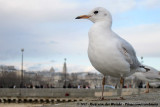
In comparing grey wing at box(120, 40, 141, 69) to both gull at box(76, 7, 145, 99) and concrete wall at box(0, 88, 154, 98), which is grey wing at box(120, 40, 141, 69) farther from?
concrete wall at box(0, 88, 154, 98)

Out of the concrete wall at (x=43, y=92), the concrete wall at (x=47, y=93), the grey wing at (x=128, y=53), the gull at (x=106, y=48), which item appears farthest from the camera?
the concrete wall at (x=43, y=92)

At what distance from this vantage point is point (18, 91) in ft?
122

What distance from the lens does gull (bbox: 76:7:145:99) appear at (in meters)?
8.05

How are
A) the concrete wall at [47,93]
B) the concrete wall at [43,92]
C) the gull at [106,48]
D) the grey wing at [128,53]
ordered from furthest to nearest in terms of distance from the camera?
1. the concrete wall at [43,92]
2. the concrete wall at [47,93]
3. the grey wing at [128,53]
4. the gull at [106,48]

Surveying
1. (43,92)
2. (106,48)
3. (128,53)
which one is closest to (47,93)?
(43,92)

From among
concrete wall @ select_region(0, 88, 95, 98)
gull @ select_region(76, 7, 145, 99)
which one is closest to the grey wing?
gull @ select_region(76, 7, 145, 99)

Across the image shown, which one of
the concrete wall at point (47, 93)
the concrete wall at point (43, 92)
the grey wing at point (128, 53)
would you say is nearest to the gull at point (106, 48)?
the grey wing at point (128, 53)

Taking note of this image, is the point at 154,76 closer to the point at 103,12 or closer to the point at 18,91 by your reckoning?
the point at 103,12

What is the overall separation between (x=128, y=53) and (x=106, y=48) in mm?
807

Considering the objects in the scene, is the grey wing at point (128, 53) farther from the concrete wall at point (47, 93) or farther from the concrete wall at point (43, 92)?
the concrete wall at point (43, 92)

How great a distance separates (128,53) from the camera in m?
8.57

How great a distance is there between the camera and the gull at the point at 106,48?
8.05m

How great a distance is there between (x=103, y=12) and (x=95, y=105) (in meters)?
2.62

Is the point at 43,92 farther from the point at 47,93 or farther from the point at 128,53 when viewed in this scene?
the point at 128,53
